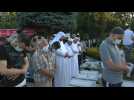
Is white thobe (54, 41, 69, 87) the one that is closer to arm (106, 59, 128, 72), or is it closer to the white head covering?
the white head covering

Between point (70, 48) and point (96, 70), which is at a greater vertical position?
point (70, 48)

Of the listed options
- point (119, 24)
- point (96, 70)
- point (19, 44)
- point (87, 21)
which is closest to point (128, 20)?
point (119, 24)

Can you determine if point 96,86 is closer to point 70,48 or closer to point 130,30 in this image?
point 70,48

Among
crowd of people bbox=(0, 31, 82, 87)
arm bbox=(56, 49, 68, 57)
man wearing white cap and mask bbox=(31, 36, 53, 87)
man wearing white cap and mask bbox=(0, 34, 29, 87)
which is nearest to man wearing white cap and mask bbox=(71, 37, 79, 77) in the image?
crowd of people bbox=(0, 31, 82, 87)

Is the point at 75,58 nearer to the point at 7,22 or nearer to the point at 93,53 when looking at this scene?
the point at 93,53

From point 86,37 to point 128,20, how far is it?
50cm

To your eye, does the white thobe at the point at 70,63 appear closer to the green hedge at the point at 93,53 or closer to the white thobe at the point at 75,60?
the white thobe at the point at 75,60

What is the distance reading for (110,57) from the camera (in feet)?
9.66

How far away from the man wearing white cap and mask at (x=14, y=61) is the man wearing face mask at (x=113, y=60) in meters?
0.86

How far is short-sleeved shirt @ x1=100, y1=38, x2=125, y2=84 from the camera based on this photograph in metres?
2.91

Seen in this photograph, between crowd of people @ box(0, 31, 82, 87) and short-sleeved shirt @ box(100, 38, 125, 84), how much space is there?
269 millimetres

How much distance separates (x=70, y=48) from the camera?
3.02 meters

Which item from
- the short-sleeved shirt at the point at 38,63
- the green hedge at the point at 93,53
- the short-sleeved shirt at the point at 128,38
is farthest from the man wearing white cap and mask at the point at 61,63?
the short-sleeved shirt at the point at 128,38

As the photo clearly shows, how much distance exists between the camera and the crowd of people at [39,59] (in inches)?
115
